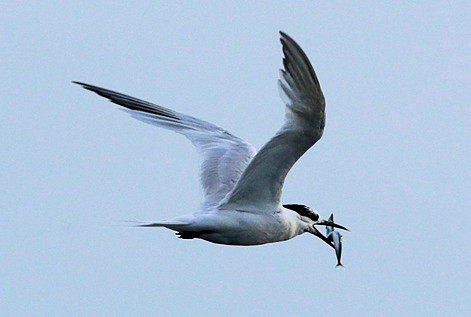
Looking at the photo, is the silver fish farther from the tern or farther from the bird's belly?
the bird's belly

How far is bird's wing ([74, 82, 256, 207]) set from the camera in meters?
10.9

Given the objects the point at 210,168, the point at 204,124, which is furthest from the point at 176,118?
the point at 210,168

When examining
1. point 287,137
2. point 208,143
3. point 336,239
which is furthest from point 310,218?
point 287,137

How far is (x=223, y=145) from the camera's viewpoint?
38.5 ft

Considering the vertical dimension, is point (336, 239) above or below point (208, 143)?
below

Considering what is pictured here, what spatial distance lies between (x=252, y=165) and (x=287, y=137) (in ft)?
2.52

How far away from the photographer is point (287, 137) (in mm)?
8586

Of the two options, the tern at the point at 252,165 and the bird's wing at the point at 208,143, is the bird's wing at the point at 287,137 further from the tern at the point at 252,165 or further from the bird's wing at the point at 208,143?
the bird's wing at the point at 208,143

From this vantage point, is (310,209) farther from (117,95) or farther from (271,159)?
(117,95)

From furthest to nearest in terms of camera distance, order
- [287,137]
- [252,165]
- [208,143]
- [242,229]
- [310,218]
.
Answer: [208,143]
[310,218]
[242,229]
[252,165]
[287,137]

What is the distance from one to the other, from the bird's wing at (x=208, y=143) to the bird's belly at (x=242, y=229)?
0.69 meters

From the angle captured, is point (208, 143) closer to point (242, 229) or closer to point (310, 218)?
point (310, 218)

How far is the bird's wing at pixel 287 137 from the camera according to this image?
8000 millimetres

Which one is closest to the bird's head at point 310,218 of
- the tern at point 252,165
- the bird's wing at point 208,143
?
the tern at point 252,165
